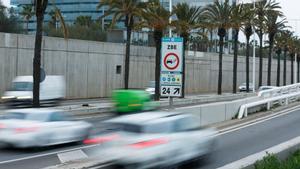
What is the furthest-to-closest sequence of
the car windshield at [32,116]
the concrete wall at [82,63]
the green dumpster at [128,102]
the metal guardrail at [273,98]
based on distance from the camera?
the concrete wall at [82,63] → the metal guardrail at [273,98] → the green dumpster at [128,102] → the car windshield at [32,116]

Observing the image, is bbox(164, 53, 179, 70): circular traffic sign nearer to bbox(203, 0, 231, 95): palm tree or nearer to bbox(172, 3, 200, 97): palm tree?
bbox(172, 3, 200, 97): palm tree

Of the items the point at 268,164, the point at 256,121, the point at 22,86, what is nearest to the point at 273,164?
the point at 268,164

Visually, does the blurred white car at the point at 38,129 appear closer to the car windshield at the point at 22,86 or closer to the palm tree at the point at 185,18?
the car windshield at the point at 22,86

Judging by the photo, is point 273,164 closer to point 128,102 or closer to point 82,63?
point 128,102

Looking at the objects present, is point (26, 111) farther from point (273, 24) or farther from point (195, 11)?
point (273, 24)

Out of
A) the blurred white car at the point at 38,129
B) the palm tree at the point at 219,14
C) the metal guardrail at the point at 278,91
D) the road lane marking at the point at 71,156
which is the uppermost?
the palm tree at the point at 219,14

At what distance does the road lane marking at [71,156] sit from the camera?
14.5 m

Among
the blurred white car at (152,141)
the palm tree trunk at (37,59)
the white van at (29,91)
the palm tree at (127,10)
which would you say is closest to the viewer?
the blurred white car at (152,141)

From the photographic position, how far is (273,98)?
31.7m

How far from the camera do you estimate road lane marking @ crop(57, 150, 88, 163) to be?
14534 millimetres

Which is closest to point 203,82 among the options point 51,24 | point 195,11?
point 195,11

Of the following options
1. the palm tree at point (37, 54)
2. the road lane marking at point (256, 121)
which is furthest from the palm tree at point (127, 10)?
the road lane marking at point (256, 121)

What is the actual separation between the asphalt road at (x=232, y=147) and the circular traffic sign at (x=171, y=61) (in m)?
2.87

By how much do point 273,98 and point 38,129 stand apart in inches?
718
